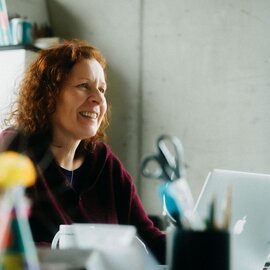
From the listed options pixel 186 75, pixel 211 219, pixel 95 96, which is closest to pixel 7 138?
pixel 95 96

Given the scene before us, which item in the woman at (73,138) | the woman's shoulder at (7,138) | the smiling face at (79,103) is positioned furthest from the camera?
the smiling face at (79,103)

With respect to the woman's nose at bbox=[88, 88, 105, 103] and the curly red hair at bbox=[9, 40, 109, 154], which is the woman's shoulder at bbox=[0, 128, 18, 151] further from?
the woman's nose at bbox=[88, 88, 105, 103]

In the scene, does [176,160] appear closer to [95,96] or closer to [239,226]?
[239,226]

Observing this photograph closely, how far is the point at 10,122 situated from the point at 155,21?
1368mm

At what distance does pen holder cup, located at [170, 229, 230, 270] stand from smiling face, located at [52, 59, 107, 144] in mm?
A: 1046

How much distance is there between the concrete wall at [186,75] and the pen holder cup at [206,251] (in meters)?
2.13

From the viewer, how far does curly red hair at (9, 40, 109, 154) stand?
174 centimetres

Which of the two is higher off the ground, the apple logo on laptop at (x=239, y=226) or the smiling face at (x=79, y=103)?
the smiling face at (x=79, y=103)

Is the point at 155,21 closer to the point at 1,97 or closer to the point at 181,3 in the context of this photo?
the point at 181,3

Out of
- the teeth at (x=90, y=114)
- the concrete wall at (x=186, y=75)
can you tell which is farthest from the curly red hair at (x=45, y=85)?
the concrete wall at (x=186, y=75)

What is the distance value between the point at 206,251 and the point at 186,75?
2299 millimetres

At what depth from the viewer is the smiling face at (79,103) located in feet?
5.64

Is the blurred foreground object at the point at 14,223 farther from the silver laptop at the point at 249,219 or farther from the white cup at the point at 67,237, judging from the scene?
the silver laptop at the point at 249,219

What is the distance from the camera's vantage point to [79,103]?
1.72 metres
